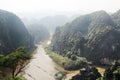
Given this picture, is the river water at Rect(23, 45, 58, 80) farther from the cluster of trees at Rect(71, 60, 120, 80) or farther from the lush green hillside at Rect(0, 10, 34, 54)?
the cluster of trees at Rect(71, 60, 120, 80)

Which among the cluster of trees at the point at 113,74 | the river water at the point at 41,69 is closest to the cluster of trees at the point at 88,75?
the cluster of trees at the point at 113,74

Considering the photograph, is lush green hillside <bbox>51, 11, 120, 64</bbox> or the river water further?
lush green hillside <bbox>51, 11, 120, 64</bbox>

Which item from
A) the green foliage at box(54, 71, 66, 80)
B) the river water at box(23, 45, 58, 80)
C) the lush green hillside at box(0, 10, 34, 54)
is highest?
the lush green hillside at box(0, 10, 34, 54)

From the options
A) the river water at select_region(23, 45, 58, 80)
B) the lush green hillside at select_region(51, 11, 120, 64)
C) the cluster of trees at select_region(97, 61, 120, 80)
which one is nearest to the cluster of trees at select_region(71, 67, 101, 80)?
the cluster of trees at select_region(97, 61, 120, 80)

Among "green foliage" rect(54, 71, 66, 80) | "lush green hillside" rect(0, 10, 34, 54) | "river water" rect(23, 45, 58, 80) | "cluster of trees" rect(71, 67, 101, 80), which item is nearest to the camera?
"cluster of trees" rect(71, 67, 101, 80)

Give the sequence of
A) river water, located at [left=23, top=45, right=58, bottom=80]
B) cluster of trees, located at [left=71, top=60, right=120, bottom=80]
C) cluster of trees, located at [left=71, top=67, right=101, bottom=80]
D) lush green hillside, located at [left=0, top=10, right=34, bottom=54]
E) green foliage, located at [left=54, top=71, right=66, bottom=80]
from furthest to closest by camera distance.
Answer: lush green hillside, located at [left=0, top=10, right=34, bottom=54] → river water, located at [left=23, top=45, right=58, bottom=80] → green foliage, located at [left=54, top=71, right=66, bottom=80] → cluster of trees, located at [left=71, top=67, right=101, bottom=80] → cluster of trees, located at [left=71, top=60, right=120, bottom=80]

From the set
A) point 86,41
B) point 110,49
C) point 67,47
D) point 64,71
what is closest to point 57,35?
point 67,47

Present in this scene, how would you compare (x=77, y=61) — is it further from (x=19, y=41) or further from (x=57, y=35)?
(x=57, y=35)

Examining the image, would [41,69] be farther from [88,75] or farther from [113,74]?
[113,74]
